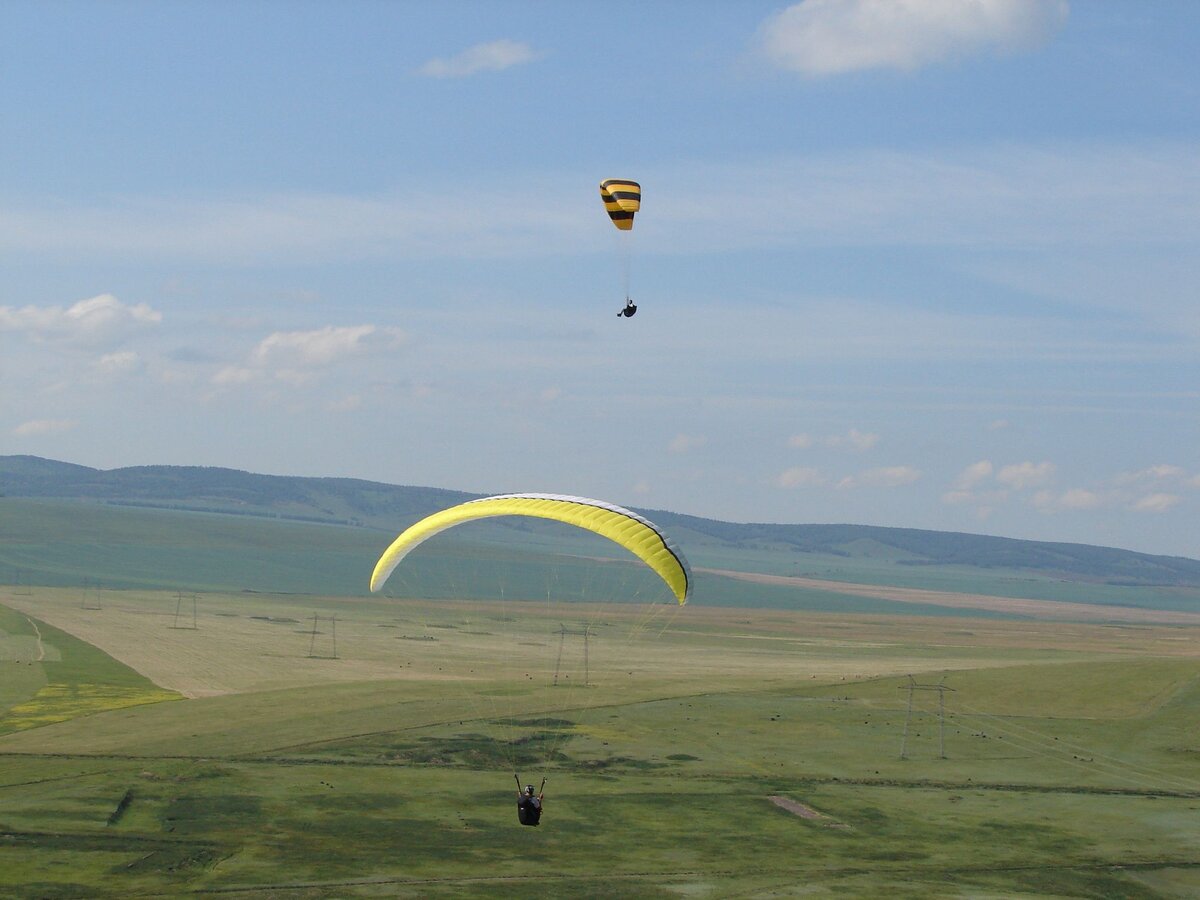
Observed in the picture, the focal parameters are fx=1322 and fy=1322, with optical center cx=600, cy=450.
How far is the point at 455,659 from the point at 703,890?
70977mm

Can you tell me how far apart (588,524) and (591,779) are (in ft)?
78.1

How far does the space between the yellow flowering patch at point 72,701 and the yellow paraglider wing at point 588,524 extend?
120 feet

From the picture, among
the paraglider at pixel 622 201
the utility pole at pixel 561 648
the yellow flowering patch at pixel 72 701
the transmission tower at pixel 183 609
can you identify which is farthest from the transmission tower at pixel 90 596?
the paraglider at pixel 622 201

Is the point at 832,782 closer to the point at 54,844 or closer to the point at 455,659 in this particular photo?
the point at 54,844

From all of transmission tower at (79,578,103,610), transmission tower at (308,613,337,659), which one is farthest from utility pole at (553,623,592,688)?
transmission tower at (79,578,103,610)

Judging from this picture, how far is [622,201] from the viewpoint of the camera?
138 ft

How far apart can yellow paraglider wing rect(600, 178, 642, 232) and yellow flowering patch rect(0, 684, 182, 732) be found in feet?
132

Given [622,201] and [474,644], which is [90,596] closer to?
[474,644]

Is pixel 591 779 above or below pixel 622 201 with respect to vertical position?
below

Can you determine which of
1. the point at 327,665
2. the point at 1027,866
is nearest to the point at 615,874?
the point at 1027,866

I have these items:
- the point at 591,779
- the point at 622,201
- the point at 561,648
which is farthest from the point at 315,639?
the point at 622,201

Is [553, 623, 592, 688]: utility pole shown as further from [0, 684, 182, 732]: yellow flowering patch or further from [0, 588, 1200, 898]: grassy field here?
[0, 684, 182, 732]: yellow flowering patch

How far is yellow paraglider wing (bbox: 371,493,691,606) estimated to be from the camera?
33094mm

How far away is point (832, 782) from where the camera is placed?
56656mm
